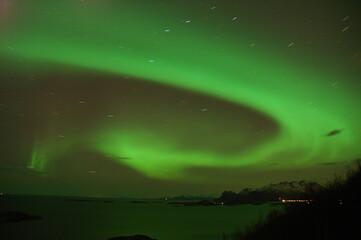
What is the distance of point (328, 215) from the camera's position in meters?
8.42

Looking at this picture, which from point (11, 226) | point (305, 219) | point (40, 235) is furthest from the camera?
point (11, 226)

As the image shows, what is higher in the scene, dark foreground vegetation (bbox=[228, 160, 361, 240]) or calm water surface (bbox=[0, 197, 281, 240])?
dark foreground vegetation (bbox=[228, 160, 361, 240])

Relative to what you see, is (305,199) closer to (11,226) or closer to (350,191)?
(350,191)

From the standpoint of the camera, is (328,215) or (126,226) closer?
(328,215)

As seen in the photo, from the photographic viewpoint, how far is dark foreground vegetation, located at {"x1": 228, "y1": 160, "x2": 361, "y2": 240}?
7.66 metres

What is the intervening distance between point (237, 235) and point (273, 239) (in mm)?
5144

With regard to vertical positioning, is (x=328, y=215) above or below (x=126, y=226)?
above

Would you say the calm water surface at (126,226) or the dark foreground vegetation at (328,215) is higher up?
the dark foreground vegetation at (328,215)

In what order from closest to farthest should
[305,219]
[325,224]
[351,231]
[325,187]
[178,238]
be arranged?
[351,231] → [325,224] → [305,219] → [325,187] → [178,238]

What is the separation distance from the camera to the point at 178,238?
37531mm

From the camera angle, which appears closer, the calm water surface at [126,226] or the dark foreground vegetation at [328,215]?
the dark foreground vegetation at [328,215]

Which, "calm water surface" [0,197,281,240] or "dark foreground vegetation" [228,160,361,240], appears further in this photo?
"calm water surface" [0,197,281,240]

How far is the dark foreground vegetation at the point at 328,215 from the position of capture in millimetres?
7664

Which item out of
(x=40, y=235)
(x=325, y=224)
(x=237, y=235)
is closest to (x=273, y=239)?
(x=325, y=224)
